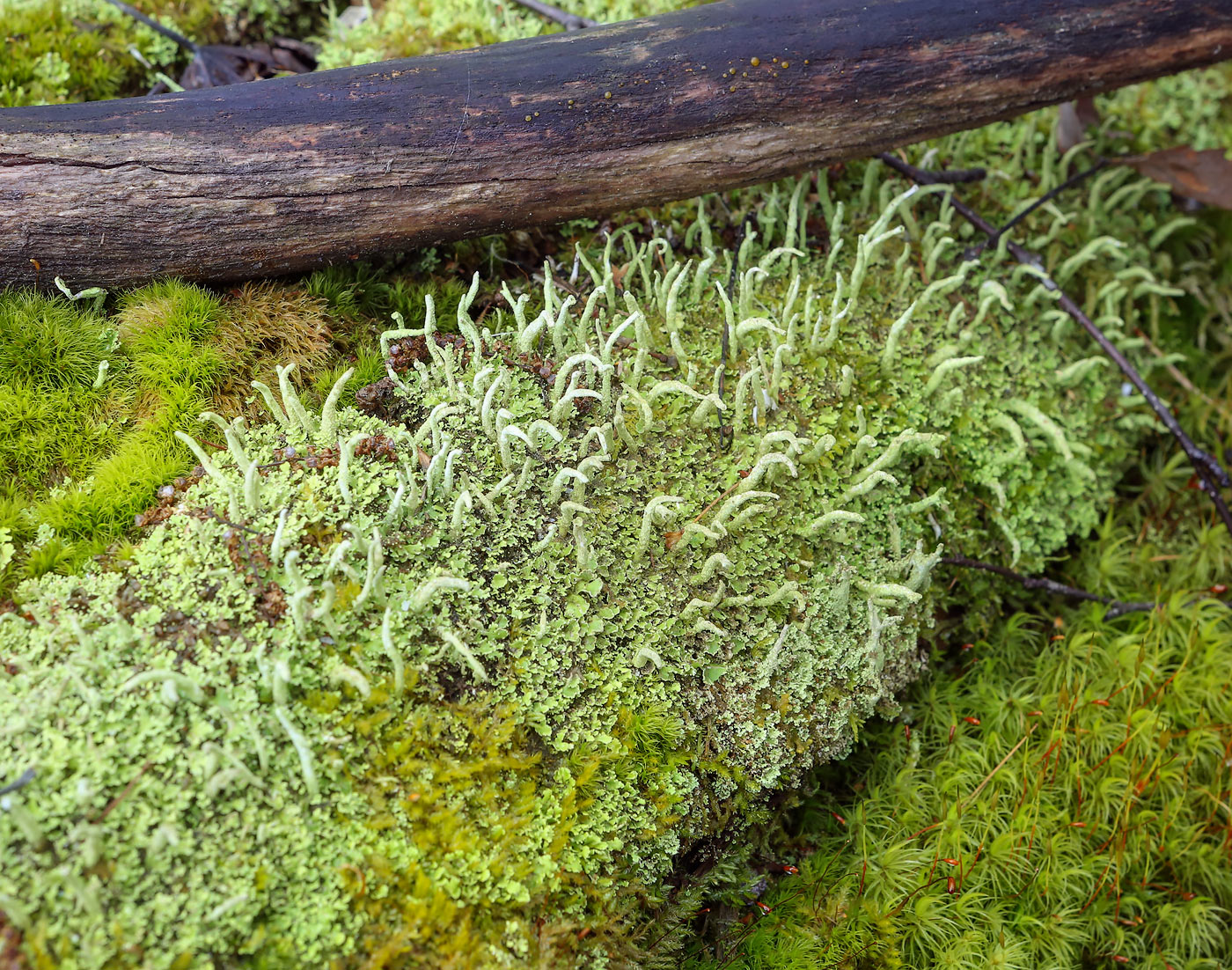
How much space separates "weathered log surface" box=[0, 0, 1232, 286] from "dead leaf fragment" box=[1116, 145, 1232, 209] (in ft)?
1.52

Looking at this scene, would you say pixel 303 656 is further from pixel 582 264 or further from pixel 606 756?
pixel 582 264

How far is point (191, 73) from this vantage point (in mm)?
4133

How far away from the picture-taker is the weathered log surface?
3.04 meters

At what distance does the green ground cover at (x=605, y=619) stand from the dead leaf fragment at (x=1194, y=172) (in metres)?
0.55

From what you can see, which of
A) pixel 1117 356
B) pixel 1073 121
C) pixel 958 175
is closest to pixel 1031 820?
pixel 1117 356

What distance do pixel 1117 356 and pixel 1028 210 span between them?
0.78 m

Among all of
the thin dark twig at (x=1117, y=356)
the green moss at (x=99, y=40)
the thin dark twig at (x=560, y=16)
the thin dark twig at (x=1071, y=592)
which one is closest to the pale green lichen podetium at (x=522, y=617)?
the thin dark twig at (x=1071, y=592)

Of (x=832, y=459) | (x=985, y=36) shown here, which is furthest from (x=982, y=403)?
(x=985, y=36)

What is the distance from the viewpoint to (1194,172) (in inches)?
160

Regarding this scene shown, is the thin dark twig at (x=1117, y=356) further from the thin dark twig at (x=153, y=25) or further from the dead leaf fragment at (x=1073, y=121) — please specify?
the thin dark twig at (x=153, y=25)

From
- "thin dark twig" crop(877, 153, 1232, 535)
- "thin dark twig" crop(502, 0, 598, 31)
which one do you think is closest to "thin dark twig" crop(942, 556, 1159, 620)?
Result: "thin dark twig" crop(877, 153, 1232, 535)

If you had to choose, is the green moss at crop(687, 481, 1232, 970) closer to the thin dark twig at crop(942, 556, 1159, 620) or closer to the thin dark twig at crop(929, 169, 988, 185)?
the thin dark twig at crop(942, 556, 1159, 620)

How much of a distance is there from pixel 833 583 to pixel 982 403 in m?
1.14

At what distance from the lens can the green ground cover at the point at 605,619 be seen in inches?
87.4
